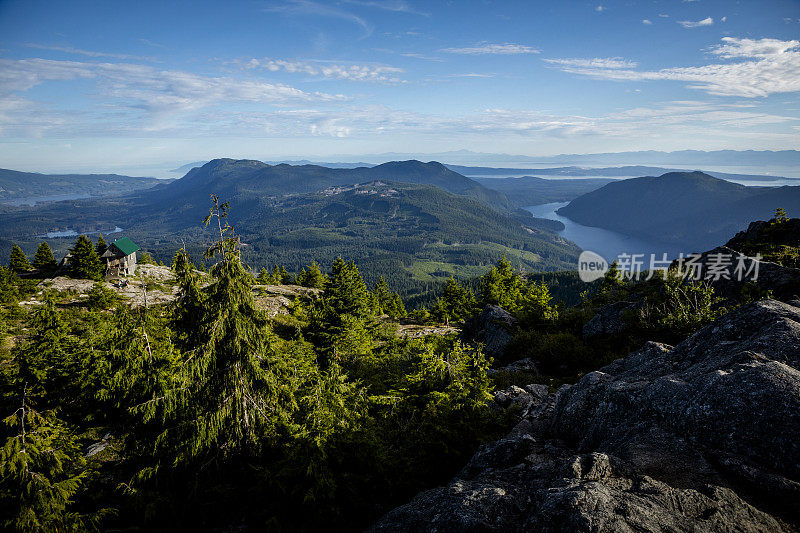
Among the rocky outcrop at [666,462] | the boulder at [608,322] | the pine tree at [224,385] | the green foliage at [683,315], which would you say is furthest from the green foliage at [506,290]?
the pine tree at [224,385]

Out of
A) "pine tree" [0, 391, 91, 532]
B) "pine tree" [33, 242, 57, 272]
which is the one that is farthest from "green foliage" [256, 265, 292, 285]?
"pine tree" [0, 391, 91, 532]

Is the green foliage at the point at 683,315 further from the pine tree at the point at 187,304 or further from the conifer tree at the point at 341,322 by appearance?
the pine tree at the point at 187,304

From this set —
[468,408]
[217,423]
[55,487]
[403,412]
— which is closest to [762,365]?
[468,408]

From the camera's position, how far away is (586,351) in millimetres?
21812

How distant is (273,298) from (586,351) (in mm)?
38948

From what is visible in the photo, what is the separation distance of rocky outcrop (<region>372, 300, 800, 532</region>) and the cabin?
6604 centimetres

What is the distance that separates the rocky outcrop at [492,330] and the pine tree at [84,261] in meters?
53.9

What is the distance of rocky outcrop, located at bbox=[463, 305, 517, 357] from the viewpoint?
1164 inches

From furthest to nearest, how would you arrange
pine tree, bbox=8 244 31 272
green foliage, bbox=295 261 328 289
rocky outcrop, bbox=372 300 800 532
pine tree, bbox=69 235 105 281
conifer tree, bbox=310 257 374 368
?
green foliage, bbox=295 261 328 289
pine tree, bbox=8 244 31 272
pine tree, bbox=69 235 105 281
conifer tree, bbox=310 257 374 368
rocky outcrop, bbox=372 300 800 532

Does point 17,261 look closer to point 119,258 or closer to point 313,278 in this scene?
point 119,258

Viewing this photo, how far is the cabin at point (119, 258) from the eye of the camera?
5523cm

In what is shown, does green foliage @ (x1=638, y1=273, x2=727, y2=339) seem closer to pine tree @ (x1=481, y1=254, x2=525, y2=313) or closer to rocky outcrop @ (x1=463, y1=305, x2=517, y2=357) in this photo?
rocky outcrop @ (x1=463, y1=305, x2=517, y2=357)

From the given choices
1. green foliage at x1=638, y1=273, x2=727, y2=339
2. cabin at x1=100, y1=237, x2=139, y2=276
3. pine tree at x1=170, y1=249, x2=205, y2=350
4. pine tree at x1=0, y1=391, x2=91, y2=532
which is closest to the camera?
pine tree at x1=0, y1=391, x2=91, y2=532

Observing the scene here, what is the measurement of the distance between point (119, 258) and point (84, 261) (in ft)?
20.1
